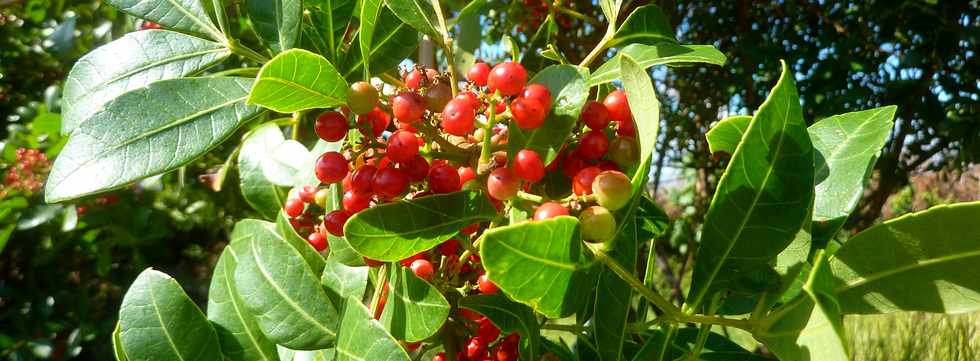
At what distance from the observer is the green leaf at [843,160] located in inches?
29.8

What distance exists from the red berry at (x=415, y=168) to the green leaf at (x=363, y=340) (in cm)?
15

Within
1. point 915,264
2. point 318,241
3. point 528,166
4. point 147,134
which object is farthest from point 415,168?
point 915,264

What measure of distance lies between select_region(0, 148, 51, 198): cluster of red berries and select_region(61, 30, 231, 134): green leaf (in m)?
1.66

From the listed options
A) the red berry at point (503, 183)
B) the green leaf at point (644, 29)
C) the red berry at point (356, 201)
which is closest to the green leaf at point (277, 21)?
the red berry at point (356, 201)

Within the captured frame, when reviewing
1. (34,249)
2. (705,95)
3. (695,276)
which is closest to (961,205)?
(695,276)

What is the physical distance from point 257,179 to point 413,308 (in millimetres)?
542

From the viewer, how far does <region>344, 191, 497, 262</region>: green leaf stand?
0.67m

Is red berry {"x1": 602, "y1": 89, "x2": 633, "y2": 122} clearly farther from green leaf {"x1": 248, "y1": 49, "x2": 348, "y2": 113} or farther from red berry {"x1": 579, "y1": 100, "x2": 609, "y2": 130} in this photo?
green leaf {"x1": 248, "y1": 49, "x2": 348, "y2": 113}

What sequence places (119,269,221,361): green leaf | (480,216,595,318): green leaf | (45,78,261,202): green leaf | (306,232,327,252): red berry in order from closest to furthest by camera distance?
(480,216,595,318): green leaf, (45,78,261,202): green leaf, (119,269,221,361): green leaf, (306,232,327,252): red berry

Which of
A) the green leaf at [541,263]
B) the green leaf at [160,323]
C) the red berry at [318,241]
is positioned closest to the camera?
the green leaf at [541,263]

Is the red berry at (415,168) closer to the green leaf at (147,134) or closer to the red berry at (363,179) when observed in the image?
the red berry at (363,179)

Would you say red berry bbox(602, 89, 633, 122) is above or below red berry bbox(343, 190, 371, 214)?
above

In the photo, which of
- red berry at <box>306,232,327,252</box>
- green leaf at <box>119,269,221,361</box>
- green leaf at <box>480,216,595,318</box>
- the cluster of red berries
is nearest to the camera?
green leaf at <box>480,216,595,318</box>

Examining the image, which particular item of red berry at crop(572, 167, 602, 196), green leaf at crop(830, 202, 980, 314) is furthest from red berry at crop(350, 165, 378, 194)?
green leaf at crop(830, 202, 980, 314)
